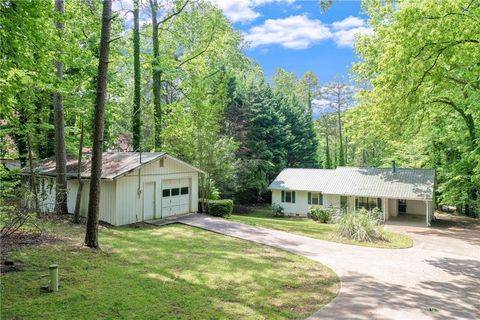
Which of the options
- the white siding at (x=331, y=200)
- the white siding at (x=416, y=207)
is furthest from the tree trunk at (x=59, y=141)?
the white siding at (x=416, y=207)

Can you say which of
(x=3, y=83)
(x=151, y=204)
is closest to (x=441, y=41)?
(x=3, y=83)

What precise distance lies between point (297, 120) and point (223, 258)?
29194 millimetres

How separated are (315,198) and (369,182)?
4464 millimetres

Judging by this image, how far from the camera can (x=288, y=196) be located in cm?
2916

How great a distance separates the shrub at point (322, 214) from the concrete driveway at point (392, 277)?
9.41 metres

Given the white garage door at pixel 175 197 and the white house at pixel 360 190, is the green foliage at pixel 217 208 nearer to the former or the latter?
the white garage door at pixel 175 197

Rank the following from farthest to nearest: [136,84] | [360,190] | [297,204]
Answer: [297,204]
[360,190]
[136,84]

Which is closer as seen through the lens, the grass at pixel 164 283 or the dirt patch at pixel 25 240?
the grass at pixel 164 283

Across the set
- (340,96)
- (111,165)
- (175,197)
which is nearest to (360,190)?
(175,197)

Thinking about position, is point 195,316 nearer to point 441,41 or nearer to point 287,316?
point 287,316

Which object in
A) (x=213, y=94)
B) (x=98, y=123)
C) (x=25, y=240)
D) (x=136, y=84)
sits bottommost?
(x=25, y=240)

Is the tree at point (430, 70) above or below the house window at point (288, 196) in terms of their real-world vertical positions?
above

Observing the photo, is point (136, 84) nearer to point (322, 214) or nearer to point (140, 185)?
point (140, 185)

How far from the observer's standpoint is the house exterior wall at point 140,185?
581 inches
